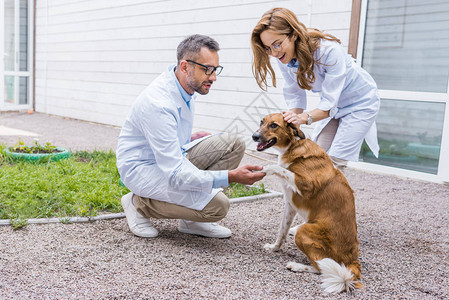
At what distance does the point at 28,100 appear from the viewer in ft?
39.0

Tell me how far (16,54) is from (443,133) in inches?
415

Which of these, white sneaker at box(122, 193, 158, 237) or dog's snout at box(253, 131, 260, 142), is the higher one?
dog's snout at box(253, 131, 260, 142)

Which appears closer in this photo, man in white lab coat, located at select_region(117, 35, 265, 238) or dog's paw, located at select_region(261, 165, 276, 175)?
dog's paw, located at select_region(261, 165, 276, 175)

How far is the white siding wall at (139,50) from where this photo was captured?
A: 6.82 meters

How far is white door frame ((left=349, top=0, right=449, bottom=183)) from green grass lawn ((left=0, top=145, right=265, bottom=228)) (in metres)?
2.23

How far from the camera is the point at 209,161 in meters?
3.08

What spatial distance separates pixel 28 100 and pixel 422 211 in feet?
35.9

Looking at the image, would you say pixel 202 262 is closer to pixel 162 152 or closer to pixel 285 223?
pixel 285 223

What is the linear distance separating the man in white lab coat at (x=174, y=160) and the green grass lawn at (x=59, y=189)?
65cm

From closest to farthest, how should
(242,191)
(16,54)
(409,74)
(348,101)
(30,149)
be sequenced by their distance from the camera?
(348,101), (242,191), (30,149), (409,74), (16,54)

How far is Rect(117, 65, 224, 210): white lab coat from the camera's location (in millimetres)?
2586

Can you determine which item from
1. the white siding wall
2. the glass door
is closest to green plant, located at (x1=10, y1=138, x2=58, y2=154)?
the white siding wall

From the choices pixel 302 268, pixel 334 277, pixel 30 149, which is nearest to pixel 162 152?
pixel 302 268

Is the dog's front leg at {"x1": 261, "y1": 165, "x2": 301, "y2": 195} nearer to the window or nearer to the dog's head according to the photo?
the dog's head
